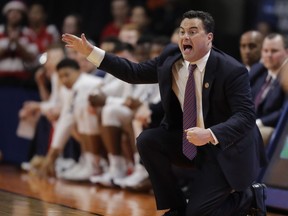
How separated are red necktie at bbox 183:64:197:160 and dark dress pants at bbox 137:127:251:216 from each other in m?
0.11

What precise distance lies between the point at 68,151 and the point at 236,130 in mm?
4389

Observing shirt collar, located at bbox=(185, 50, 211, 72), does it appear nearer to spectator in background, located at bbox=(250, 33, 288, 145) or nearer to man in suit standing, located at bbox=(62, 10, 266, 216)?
man in suit standing, located at bbox=(62, 10, 266, 216)

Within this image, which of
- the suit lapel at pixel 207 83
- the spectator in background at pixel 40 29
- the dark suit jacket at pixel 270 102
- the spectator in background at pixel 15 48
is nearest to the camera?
the suit lapel at pixel 207 83

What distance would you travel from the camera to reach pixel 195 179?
5.40 m

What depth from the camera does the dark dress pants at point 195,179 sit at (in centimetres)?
520

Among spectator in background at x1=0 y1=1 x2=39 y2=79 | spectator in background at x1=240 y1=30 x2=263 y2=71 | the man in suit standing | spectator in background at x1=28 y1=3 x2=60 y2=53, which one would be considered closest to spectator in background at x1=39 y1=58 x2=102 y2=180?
spectator in background at x1=240 y1=30 x2=263 y2=71

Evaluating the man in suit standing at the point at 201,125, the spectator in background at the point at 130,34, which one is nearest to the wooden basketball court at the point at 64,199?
the man in suit standing at the point at 201,125

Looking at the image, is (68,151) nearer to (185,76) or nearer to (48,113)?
(48,113)

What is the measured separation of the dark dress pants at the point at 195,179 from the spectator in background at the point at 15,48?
534 centimetres

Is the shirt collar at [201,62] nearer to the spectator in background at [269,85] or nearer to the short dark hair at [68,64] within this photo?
the spectator in background at [269,85]

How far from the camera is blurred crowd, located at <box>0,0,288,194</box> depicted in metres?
6.95

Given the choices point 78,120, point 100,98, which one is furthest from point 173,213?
point 78,120

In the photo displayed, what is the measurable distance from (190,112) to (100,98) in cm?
297

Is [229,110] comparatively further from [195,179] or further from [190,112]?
[195,179]
